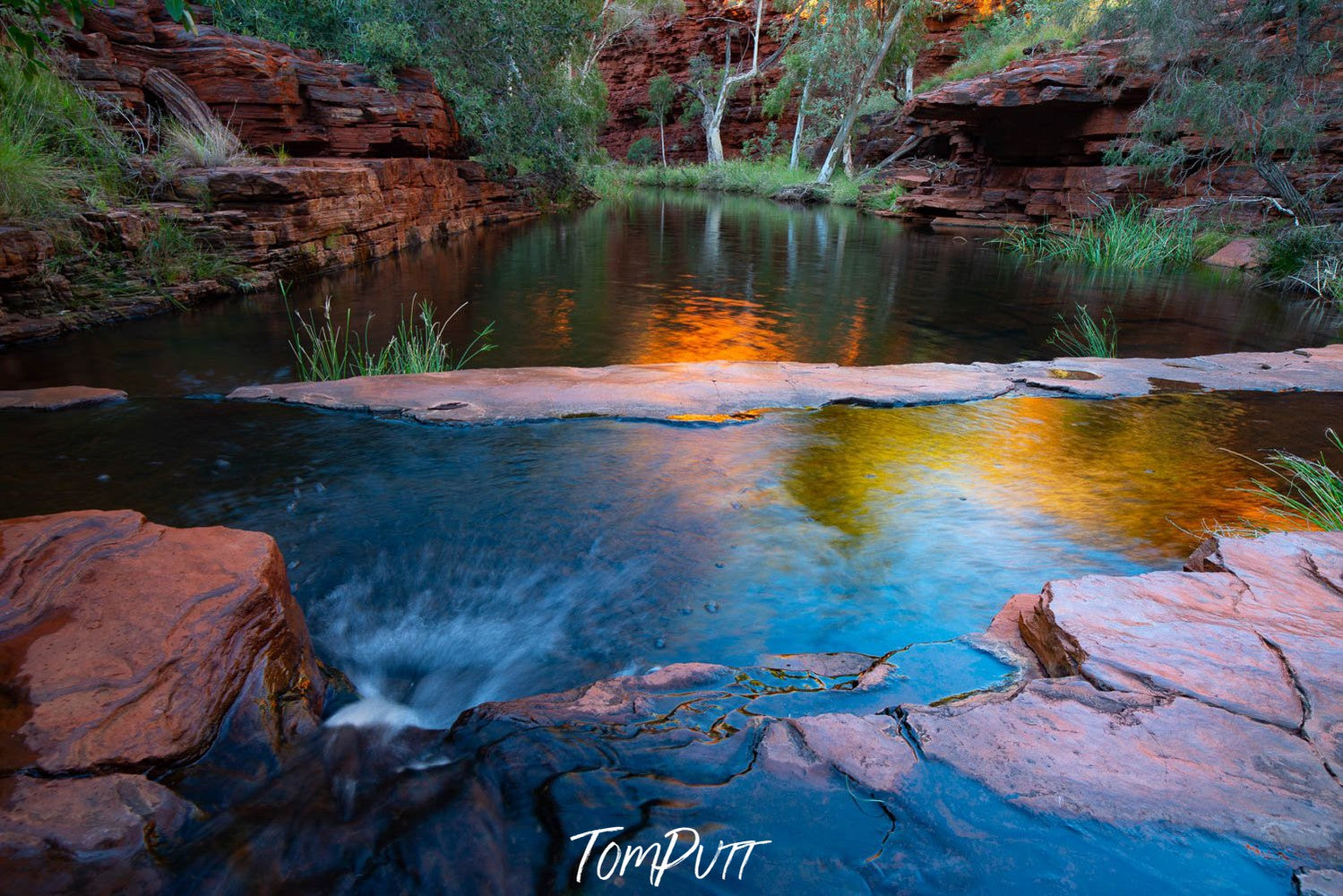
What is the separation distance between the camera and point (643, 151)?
143 feet

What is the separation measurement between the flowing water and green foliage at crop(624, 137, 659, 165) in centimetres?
3921

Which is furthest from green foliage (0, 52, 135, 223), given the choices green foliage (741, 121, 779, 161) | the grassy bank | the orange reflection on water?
green foliage (741, 121, 779, 161)

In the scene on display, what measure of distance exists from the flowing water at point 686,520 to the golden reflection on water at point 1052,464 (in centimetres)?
2

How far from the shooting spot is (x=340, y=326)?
25.4 feet

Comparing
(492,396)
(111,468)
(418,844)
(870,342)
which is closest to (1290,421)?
(870,342)

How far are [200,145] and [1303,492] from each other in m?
11.9

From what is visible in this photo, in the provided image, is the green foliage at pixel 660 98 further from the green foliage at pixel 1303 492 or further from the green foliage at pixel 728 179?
the green foliage at pixel 1303 492

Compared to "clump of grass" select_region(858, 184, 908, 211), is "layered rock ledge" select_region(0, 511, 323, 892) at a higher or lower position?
lower

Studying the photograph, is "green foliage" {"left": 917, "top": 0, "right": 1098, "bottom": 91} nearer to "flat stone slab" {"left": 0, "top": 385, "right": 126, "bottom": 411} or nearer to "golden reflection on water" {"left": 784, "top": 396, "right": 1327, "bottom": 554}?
"golden reflection on water" {"left": 784, "top": 396, "right": 1327, "bottom": 554}

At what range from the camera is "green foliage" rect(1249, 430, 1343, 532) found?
358 centimetres

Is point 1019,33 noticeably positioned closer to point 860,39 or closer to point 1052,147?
point 860,39

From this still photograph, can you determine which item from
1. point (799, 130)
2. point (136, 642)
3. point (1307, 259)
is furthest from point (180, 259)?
point (799, 130)

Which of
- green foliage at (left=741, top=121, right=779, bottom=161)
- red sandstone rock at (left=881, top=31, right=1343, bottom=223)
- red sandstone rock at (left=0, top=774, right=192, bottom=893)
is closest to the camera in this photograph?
red sandstone rock at (left=0, top=774, right=192, bottom=893)

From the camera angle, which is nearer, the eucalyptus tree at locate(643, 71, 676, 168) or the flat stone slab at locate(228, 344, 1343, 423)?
the flat stone slab at locate(228, 344, 1343, 423)
